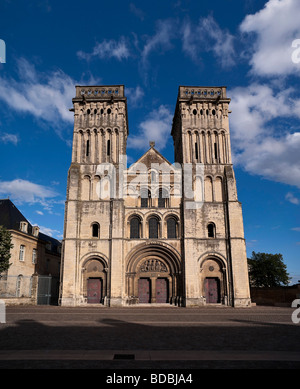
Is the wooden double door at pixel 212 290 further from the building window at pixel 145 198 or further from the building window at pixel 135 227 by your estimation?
the building window at pixel 145 198

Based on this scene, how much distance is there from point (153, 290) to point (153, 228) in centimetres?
Result: 571

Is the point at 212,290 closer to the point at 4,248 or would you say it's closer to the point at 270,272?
the point at 4,248

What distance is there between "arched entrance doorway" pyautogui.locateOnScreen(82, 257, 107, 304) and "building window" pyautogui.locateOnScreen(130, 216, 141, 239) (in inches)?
151

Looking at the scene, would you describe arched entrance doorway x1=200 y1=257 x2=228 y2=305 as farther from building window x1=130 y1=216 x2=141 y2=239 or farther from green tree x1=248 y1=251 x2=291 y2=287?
green tree x1=248 y1=251 x2=291 y2=287

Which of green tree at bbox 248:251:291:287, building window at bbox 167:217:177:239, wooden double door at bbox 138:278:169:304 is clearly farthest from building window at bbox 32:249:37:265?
green tree at bbox 248:251:291:287

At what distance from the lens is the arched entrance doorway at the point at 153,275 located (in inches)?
1134

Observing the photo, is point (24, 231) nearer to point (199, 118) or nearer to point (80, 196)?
point (80, 196)

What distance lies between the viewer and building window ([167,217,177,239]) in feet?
98.7

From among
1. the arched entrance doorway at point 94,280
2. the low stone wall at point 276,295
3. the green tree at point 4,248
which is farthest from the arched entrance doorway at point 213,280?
the green tree at point 4,248

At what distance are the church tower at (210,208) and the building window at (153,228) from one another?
8.99ft

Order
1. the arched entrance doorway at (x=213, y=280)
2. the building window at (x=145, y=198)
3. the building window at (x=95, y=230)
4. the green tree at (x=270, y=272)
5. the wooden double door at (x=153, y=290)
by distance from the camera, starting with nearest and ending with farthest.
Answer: the arched entrance doorway at (x=213, y=280) < the wooden double door at (x=153, y=290) < the building window at (x=95, y=230) < the building window at (x=145, y=198) < the green tree at (x=270, y=272)

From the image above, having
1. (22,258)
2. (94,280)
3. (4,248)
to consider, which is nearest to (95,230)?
(94,280)

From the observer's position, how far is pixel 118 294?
1080 inches

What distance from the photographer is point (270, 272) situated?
2120 inches
